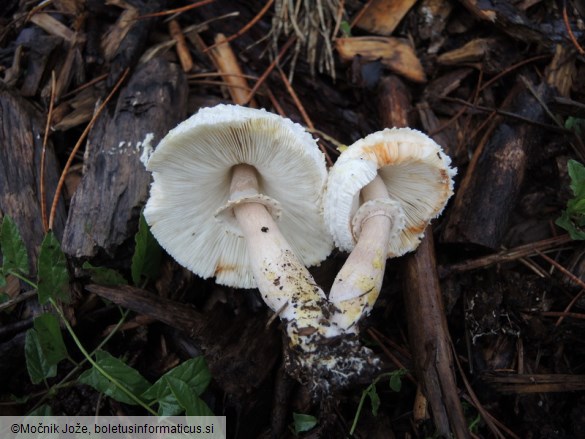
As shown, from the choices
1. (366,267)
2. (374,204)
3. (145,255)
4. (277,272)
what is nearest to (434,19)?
(374,204)

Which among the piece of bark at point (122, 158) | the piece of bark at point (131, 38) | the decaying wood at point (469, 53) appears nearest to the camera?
the piece of bark at point (122, 158)

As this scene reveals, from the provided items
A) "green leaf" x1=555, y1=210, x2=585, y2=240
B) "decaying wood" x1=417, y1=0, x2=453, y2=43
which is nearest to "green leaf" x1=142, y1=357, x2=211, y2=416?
"green leaf" x1=555, y1=210, x2=585, y2=240

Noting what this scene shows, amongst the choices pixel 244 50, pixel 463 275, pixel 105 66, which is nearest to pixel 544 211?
pixel 463 275

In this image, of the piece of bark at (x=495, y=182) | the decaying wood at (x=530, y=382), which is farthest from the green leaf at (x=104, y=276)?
the decaying wood at (x=530, y=382)

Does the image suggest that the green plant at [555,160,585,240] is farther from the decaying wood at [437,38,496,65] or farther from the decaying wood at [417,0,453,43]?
the decaying wood at [417,0,453,43]

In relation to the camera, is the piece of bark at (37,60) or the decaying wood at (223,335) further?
the piece of bark at (37,60)

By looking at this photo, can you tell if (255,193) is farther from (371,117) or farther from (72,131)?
(72,131)

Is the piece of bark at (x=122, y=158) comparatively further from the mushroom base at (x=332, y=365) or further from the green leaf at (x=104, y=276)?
the mushroom base at (x=332, y=365)
